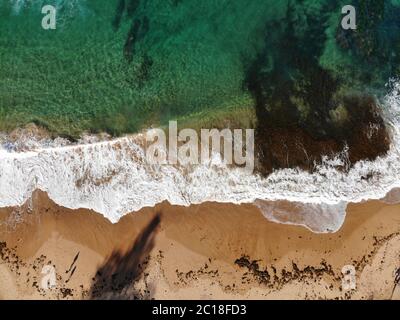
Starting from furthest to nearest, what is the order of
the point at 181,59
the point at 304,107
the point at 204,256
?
the point at 181,59
the point at 304,107
the point at 204,256

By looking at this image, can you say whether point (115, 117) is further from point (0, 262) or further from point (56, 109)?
point (0, 262)

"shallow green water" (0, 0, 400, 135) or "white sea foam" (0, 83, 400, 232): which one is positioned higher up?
"shallow green water" (0, 0, 400, 135)

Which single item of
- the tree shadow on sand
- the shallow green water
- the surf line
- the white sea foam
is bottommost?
the tree shadow on sand

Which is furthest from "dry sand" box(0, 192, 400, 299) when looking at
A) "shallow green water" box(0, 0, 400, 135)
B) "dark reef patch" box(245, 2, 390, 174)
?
"shallow green water" box(0, 0, 400, 135)

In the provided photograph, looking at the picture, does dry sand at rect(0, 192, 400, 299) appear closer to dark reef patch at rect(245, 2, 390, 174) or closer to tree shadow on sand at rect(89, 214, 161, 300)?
tree shadow on sand at rect(89, 214, 161, 300)

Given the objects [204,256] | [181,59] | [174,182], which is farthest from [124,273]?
[181,59]

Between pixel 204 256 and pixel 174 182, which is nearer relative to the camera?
pixel 204 256

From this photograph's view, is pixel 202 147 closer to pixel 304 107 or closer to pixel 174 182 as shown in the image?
pixel 174 182
